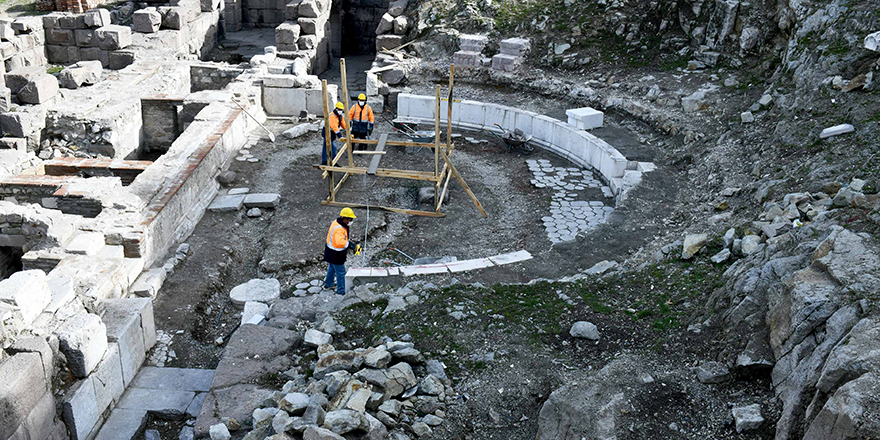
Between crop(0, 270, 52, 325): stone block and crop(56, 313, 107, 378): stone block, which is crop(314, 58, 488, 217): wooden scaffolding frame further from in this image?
crop(0, 270, 52, 325): stone block

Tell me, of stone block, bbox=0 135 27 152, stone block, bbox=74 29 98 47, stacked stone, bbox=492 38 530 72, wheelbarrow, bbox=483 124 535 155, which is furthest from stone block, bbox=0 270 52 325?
stone block, bbox=74 29 98 47

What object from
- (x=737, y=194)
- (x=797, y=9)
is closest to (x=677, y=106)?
(x=797, y=9)

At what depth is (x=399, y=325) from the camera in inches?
270

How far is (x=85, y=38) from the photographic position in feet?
57.2

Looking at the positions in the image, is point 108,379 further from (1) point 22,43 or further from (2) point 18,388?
(1) point 22,43

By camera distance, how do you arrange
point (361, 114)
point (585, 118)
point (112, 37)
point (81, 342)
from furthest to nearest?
point (112, 37), point (585, 118), point (361, 114), point (81, 342)

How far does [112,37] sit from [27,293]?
12830 millimetres

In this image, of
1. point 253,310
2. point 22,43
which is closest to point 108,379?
point 253,310

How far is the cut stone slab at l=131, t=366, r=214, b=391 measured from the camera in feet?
22.9

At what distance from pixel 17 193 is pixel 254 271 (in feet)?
11.6

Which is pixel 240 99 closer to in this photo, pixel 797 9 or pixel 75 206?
pixel 75 206

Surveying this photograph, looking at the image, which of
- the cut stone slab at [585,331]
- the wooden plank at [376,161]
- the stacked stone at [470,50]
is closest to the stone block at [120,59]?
the stacked stone at [470,50]

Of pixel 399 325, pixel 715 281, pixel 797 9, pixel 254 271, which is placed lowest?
pixel 254 271

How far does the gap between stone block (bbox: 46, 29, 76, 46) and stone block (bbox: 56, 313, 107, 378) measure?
13841mm
